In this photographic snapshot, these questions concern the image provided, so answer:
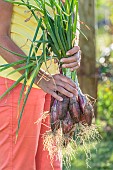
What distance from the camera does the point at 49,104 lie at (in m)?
3.72

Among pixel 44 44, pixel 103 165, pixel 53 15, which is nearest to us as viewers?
pixel 44 44

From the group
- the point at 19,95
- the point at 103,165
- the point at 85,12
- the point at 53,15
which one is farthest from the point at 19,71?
the point at 85,12

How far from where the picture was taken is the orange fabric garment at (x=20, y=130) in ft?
11.4

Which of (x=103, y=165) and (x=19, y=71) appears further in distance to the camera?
(x=103, y=165)

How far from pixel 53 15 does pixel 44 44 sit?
0.28m

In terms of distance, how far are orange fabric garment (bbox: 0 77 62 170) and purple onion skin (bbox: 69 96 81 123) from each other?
9.8 inches

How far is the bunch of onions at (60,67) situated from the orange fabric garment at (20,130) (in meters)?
0.11

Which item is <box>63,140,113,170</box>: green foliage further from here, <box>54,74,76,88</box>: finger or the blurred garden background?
<box>54,74,76,88</box>: finger

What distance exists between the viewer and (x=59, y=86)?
3402 millimetres

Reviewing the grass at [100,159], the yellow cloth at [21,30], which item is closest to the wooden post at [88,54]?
the grass at [100,159]

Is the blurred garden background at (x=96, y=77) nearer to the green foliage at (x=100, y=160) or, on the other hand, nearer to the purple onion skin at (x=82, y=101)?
the green foliage at (x=100, y=160)

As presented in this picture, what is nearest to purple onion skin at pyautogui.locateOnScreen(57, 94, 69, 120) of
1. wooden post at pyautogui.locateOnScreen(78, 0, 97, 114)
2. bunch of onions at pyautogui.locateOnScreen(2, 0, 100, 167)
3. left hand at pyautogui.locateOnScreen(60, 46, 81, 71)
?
bunch of onions at pyautogui.locateOnScreen(2, 0, 100, 167)

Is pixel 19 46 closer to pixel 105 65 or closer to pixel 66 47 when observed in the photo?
pixel 66 47

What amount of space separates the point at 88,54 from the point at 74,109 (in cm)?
411
